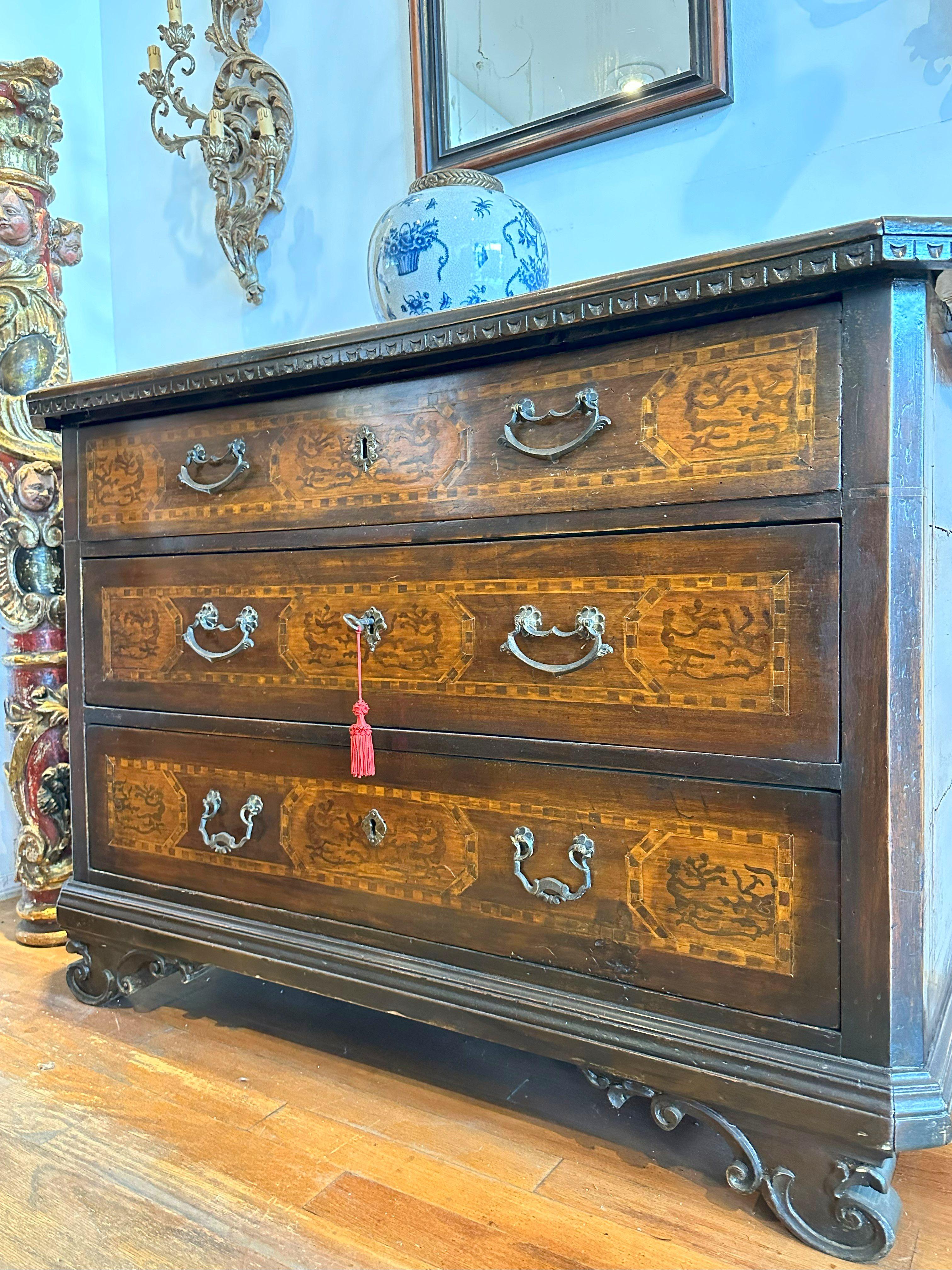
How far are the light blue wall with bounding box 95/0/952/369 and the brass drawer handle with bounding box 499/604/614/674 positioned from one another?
76 cm

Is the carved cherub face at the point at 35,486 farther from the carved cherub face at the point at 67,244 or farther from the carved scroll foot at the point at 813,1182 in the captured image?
the carved scroll foot at the point at 813,1182

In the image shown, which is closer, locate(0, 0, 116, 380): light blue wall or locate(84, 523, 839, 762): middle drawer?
locate(84, 523, 839, 762): middle drawer

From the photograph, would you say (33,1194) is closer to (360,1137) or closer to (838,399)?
(360,1137)

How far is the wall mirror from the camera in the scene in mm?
1287

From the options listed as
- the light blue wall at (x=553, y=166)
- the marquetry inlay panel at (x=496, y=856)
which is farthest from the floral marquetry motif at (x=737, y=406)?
the light blue wall at (x=553, y=166)

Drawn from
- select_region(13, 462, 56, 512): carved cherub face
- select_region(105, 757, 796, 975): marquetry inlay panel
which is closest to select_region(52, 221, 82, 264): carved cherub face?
select_region(13, 462, 56, 512): carved cherub face

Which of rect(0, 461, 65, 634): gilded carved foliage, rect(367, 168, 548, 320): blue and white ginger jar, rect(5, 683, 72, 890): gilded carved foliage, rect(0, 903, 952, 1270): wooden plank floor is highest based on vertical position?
rect(367, 168, 548, 320): blue and white ginger jar

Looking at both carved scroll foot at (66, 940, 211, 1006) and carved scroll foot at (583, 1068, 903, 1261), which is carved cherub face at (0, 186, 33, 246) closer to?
carved scroll foot at (66, 940, 211, 1006)

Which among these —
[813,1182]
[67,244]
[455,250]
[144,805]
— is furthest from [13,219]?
[813,1182]

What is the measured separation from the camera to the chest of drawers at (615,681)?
76 cm

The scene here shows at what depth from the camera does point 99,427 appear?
1.26 m

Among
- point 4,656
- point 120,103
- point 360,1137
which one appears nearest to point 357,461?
point 360,1137

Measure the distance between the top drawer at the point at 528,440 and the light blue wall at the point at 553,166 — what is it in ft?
1.94

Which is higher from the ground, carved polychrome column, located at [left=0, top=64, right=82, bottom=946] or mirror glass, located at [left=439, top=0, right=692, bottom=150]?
mirror glass, located at [left=439, top=0, right=692, bottom=150]
